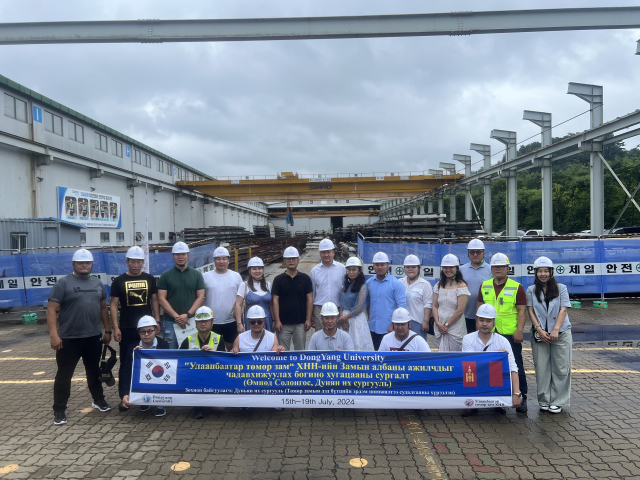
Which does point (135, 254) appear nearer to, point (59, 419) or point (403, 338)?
point (59, 419)

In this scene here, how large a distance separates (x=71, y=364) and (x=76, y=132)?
2075 centimetres

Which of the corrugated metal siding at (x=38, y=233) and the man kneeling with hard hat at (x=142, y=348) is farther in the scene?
the corrugated metal siding at (x=38, y=233)

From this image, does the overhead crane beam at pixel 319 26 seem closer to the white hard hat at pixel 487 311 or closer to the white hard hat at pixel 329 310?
the white hard hat at pixel 329 310

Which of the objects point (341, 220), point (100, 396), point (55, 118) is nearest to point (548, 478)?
point (100, 396)

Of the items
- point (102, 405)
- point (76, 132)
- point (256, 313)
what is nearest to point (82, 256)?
point (102, 405)

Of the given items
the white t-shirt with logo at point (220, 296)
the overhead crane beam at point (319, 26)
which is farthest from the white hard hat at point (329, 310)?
the overhead crane beam at point (319, 26)

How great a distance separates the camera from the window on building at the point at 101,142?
24009 millimetres

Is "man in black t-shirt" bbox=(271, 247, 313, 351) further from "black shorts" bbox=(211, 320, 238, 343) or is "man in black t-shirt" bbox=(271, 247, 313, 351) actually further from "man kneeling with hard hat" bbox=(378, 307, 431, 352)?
"man kneeling with hard hat" bbox=(378, 307, 431, 352)

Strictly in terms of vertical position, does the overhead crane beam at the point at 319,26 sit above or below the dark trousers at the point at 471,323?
above

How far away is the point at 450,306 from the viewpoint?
5.26 meters

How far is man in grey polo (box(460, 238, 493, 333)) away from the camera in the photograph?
5.43m

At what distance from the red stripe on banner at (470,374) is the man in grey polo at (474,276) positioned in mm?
952

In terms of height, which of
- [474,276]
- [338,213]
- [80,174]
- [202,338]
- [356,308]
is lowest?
[202,338]

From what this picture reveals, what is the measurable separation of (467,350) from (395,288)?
1149 mm
